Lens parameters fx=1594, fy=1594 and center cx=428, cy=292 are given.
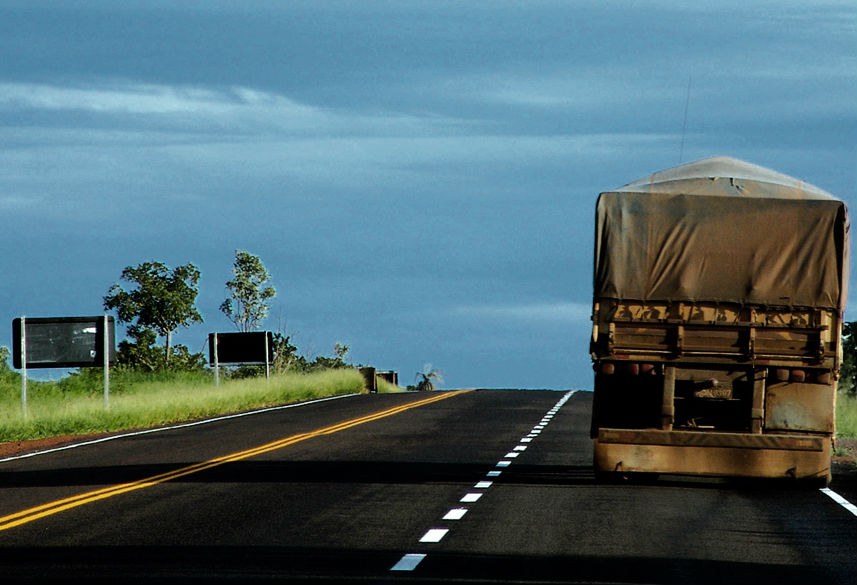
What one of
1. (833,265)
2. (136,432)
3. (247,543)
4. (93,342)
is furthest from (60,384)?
(247,543)

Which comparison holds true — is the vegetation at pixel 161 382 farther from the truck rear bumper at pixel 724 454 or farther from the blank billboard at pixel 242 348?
the truck rear bumper at pixel 724 454

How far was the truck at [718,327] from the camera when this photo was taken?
1934 centimetres

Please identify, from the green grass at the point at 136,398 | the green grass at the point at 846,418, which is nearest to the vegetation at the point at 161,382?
the green grass at the point at 136,398

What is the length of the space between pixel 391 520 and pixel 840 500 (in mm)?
6253

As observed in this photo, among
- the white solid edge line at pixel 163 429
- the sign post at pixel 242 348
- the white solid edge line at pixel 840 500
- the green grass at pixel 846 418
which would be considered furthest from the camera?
the sign post at pixel 242 348

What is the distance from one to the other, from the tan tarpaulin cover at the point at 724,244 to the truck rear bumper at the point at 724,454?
5.64ft

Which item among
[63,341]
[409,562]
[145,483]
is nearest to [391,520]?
[409,562]

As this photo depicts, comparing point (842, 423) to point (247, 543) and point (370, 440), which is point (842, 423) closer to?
point (370, 440)

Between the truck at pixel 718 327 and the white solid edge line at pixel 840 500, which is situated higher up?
the truck at pixel 718 327

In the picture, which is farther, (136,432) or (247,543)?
(136,432)

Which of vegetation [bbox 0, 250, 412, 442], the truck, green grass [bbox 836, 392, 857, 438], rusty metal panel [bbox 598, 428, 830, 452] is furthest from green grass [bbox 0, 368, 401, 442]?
rusty metal panel [bbox 598, 428, 830, 452]

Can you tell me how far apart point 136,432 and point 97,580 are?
69.6 feet

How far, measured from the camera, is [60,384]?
53625mm

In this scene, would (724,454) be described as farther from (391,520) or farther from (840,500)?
(391,520)
